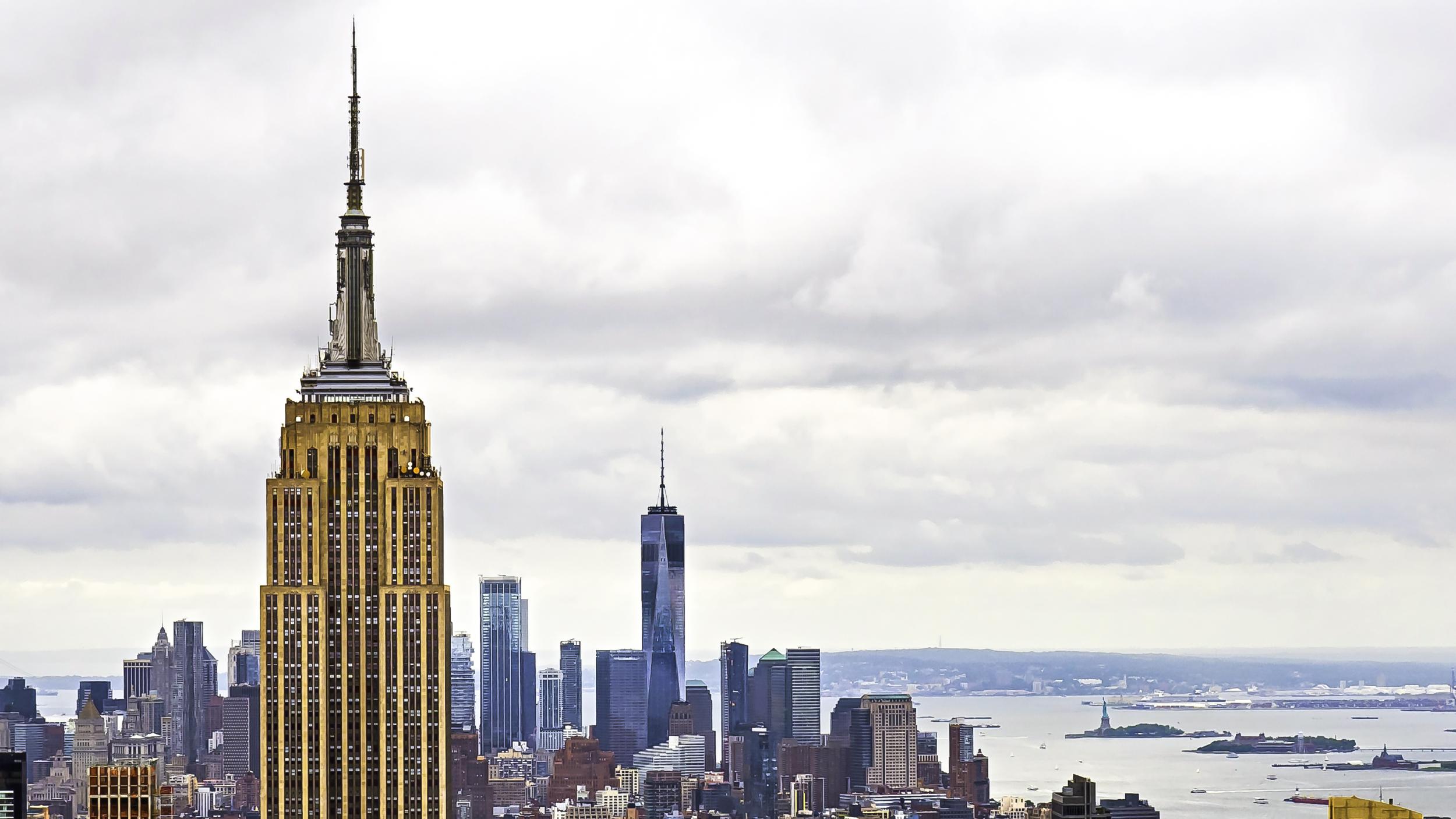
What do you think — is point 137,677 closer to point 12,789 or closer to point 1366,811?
point 12,789

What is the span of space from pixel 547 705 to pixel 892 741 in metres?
27.7

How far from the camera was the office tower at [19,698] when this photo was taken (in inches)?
5374

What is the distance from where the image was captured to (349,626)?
6009cm

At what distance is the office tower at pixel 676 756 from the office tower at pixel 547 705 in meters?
8.12

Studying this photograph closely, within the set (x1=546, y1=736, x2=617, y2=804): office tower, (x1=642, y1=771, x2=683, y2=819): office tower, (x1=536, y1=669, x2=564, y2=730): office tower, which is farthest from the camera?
(x1=536, y1=669, x2=564, y2=730): office tower

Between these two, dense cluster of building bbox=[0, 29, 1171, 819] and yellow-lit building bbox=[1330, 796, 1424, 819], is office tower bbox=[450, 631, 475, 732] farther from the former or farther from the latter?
yellow-lit building bbox=[1330, 796, 1424, 819]

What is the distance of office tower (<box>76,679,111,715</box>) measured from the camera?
142m

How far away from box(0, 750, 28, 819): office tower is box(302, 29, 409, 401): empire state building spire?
106 feet

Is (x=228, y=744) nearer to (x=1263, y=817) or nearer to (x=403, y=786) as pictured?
(x=403, y=786)

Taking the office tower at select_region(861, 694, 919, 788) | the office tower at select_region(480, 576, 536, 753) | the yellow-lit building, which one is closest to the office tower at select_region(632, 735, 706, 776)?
the office tower at select_region(480, 576, 536, 753)

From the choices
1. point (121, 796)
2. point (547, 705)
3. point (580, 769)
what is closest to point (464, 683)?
point (580, 769)

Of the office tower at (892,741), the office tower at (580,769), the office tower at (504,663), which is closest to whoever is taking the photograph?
the office tower at (580,769)

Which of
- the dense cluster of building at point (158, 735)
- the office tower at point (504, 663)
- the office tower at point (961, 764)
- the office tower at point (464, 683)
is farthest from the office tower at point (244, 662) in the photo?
the office tower at point (961, 764)

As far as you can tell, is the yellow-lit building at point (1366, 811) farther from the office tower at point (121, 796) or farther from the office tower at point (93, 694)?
the office tower at point (93, 694)
